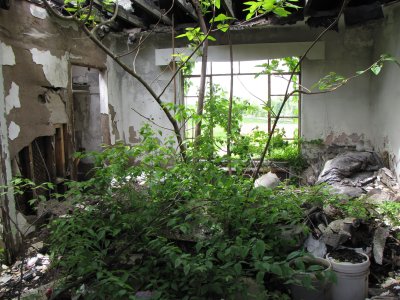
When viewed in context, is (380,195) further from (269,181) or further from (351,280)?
(351,280)

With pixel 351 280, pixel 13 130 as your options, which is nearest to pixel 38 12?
pixel 13 130

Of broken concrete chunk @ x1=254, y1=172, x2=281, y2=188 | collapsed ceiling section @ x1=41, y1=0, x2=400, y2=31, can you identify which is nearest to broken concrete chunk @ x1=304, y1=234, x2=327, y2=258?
broken concrete chunk @ x1=254, y1=172, x2=281, y2=188

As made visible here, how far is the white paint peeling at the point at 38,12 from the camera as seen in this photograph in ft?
14.7

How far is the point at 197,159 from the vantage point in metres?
3.14

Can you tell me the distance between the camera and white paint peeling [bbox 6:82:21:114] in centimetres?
400

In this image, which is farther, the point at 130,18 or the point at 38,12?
the point at 130,18

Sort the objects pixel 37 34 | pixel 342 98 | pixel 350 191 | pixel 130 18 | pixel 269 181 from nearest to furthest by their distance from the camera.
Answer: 1. pixel 37 34
2. pixel 350 191
3. pixel 269 181
4. pixel 130 18
5. pixel 342 98

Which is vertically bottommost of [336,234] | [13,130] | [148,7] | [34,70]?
[336,234]

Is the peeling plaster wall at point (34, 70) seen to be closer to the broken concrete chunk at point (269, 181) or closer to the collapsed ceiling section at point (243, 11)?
the collapsed ceiling section at point (243, 11)

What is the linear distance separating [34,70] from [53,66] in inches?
16.6

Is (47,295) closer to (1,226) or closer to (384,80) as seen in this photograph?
(1,226)

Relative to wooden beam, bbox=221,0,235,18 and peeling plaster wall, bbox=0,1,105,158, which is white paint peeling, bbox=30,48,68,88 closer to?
peeling plaster wall, bbox=0,1,105,158

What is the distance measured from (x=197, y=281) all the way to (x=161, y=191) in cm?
95

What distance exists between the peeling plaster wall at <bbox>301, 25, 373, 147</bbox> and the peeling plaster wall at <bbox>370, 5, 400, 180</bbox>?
215mm
